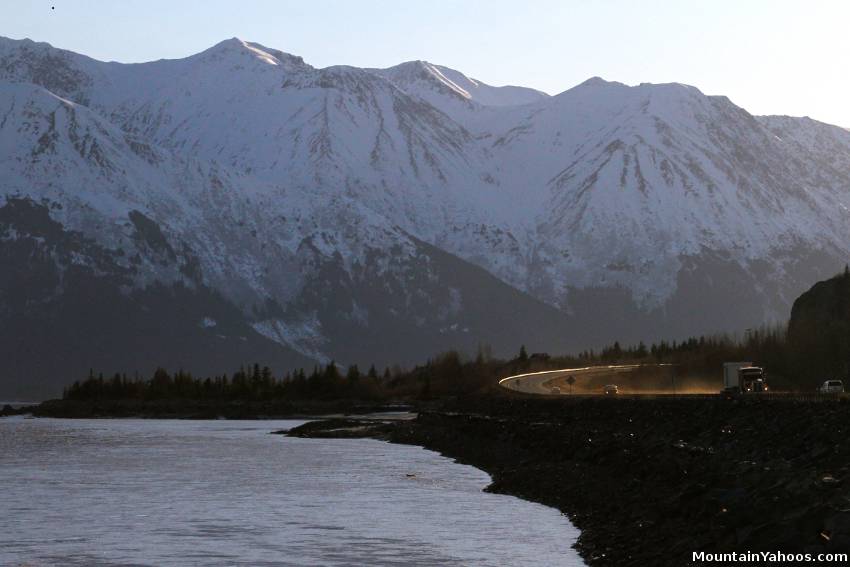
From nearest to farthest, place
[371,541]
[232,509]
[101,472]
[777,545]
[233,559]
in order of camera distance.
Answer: [777,545] < [233,559] < [371,541] < [232,509] < [101,472]

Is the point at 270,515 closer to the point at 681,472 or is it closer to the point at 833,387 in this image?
the point at 681,472

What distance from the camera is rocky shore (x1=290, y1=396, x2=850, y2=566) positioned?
4750 cm

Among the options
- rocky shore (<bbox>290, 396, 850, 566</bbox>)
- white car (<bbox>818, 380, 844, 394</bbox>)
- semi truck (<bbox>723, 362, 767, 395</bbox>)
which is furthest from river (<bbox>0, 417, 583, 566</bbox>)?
white car (<bbox>818, 380, 844, 394</bbox>)

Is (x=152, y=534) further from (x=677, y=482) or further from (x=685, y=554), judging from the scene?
(x=685, y=554)

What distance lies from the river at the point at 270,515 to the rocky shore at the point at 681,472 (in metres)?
2.65

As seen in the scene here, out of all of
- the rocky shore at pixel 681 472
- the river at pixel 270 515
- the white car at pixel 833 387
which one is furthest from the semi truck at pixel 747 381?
the river at pixel 270 515

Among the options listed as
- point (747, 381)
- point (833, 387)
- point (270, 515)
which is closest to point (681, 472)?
point (270, 515)

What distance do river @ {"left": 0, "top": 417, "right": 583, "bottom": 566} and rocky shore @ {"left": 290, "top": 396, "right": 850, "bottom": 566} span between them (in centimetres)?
265

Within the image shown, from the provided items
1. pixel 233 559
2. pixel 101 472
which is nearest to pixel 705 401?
pixel 101 472

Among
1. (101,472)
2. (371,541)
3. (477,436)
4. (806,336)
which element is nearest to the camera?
(371,541)

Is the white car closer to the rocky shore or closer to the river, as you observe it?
the rocky shore

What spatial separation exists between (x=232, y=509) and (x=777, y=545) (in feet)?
142

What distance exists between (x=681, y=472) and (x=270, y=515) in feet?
73.3

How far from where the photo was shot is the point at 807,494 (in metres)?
48.8
